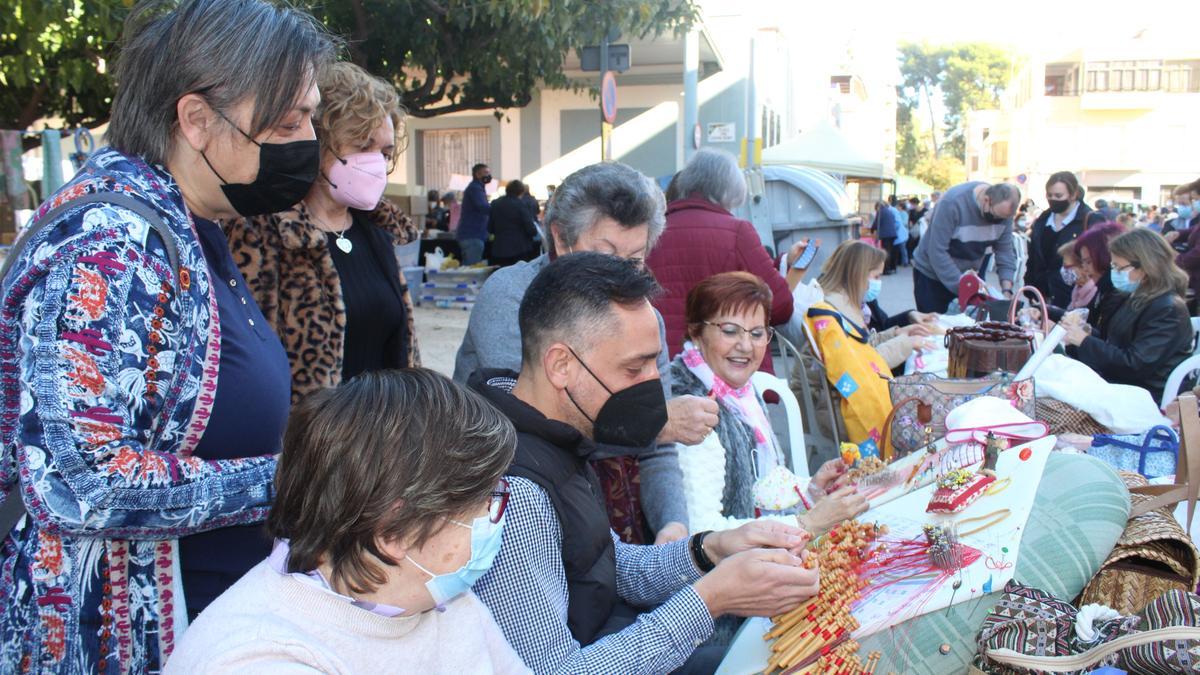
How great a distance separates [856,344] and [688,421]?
2352 mm

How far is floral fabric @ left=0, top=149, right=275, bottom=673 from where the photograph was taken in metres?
1.27

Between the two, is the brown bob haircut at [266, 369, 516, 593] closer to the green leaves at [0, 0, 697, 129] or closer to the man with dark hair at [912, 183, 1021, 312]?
the green leaves at [0, 0, 697, 129]

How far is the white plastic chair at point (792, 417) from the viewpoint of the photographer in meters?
3.79

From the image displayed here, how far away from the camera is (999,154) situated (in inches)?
2144

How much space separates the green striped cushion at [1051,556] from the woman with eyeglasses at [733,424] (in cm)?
66

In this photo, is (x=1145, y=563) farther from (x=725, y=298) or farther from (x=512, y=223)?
(x=512, y=223)

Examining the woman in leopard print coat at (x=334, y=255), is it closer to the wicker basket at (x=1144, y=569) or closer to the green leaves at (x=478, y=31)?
the wicker basket at (x=1144, y=569)

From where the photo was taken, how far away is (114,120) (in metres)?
1.58

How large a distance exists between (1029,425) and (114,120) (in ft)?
7.66

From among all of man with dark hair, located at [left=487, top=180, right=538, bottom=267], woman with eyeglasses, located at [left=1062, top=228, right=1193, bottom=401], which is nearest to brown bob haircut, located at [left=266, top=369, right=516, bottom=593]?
woman with eyeglasses, located at [left=1062, top=228, right=1193, bottom=401]

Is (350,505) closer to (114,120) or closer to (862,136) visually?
(114,120)

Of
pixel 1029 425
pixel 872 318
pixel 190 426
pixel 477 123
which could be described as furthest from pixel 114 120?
pixel 477 123

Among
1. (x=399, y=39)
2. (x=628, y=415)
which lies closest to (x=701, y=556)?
(x=628, y=415)

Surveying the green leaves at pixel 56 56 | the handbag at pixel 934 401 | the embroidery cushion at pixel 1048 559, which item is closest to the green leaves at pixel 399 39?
the green leaves at pixel 56 56
